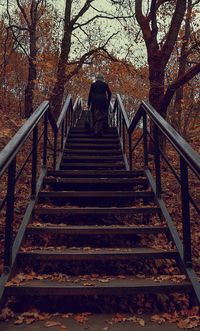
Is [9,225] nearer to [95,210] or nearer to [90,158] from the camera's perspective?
[95,210]

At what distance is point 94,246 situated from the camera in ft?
14.5

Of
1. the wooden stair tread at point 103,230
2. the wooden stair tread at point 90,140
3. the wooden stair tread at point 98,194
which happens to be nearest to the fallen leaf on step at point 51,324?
the wooden stair tread at point 103,230

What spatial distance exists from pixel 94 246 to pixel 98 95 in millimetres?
6054

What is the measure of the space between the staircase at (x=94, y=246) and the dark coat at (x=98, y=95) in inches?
138

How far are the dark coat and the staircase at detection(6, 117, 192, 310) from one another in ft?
11.5

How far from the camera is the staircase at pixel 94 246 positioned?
3.07 meters

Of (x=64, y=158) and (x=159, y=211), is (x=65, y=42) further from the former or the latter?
(x=159, y=211)

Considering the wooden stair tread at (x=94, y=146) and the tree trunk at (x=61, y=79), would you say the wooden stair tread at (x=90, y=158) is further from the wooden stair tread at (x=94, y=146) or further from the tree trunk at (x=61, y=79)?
the tree trunk at (x=61, y=79)

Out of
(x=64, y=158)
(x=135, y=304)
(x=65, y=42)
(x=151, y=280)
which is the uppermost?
(x=65, y=42)

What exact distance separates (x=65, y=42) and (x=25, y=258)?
39.2ft

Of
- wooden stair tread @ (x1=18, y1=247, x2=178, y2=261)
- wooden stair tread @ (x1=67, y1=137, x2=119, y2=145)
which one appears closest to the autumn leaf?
wooden stair tread @ (x1=18, y1=247, x2=178, y2=261)

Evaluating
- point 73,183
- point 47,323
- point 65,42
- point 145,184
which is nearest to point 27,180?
point 73,183

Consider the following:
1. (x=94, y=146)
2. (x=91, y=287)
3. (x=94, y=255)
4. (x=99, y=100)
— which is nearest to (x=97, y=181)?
(x=94, y=255)

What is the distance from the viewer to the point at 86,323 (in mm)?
2770
